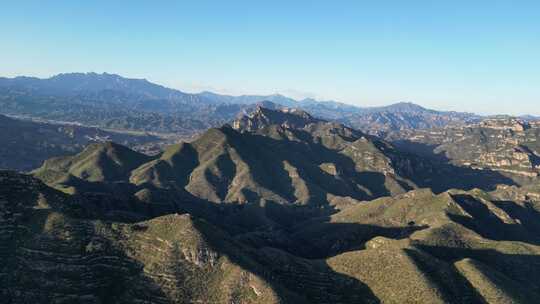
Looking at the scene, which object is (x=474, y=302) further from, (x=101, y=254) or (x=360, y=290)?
(x=101, y=254)

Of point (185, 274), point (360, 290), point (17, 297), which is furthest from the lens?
Result: point (360, 290)

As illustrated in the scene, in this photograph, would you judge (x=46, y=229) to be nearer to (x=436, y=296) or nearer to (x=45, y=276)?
(x=45, y=276)

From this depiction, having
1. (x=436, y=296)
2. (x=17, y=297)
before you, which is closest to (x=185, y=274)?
(x=17, y=297)

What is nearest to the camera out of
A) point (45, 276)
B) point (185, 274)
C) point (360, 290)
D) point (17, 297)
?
point (17, 297)

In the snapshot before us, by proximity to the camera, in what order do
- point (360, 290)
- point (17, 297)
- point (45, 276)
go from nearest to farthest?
point (17, 297) → point (45, 276) → point (360, 290)

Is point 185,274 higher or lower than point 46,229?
lower

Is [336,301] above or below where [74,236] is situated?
below

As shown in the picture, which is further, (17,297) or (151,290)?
(151,290)

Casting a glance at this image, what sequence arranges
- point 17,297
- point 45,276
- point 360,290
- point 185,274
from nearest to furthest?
point 17,297 < point 45,276 < point 185,274 < point 360,290

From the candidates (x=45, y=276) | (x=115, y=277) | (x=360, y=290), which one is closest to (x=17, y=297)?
(x=45, y=276)
